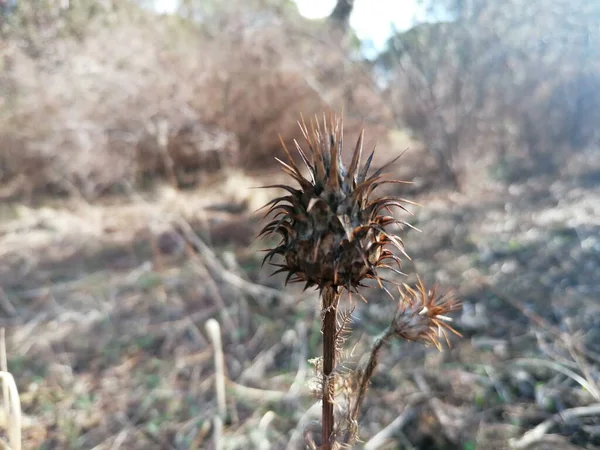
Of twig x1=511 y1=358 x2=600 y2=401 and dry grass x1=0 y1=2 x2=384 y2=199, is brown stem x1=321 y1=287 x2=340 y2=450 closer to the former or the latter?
twig x1=511 y1=358 x2=600 y2=401

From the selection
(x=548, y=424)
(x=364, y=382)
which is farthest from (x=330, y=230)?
(x=548, y=424)

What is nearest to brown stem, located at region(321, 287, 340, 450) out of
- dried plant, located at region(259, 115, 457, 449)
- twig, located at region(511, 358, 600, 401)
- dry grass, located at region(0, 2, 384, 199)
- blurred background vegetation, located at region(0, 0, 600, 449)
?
dried plant, located at region(259, 115, 457, 449)

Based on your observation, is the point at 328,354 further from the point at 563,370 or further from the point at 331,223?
the point at 563,370

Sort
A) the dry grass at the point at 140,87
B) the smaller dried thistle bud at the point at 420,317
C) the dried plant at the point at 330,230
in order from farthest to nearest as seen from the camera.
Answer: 1. the dry grass at the point at 140,87
2. the smaller dried thistle bud at the point at 420,317
3. the dried plant at the point at 330,230

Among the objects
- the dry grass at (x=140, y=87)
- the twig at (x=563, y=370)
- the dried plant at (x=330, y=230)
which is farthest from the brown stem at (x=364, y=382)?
the dry grass at (x=140, y=87)

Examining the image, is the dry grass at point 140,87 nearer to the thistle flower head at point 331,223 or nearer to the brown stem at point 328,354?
the thistle flower head at point 331,223

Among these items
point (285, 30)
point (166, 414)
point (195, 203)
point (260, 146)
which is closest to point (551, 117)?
point (285, 30)
